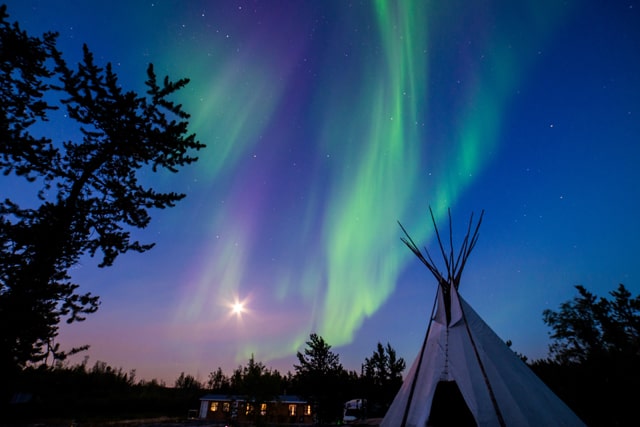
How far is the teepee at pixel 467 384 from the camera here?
21.9 ft

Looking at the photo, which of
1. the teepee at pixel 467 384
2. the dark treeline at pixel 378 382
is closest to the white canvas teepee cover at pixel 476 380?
the teepee at pixel 467 384

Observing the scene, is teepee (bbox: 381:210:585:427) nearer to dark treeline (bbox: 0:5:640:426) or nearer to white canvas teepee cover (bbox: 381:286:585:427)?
white canvas teepee cover (bbox: 381:286:585:427)

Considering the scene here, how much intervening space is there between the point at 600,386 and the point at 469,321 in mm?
7411

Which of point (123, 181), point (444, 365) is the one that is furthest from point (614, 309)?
point (123, 181)

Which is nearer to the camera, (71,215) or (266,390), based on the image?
(71,215)

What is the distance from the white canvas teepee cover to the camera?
6.63m

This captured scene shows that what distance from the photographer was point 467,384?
7.20 metres

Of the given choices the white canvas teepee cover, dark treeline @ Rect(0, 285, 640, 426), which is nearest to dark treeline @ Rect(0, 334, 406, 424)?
dark treeline @ Rect(0, 285, 640, 426)

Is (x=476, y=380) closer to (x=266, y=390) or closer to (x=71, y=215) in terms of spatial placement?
(x=71, y=215)

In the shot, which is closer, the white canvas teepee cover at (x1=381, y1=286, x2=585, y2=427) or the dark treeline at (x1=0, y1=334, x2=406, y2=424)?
the white canvas teepee cover at (x1=381, y1=286, x2=585, y2=427)

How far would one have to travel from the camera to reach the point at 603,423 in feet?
35.2

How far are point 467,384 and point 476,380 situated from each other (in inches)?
10.3

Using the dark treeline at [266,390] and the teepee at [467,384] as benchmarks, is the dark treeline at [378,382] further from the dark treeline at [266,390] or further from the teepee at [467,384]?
the teepee at [467,384]

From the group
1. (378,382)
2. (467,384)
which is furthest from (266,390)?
(467,384)
